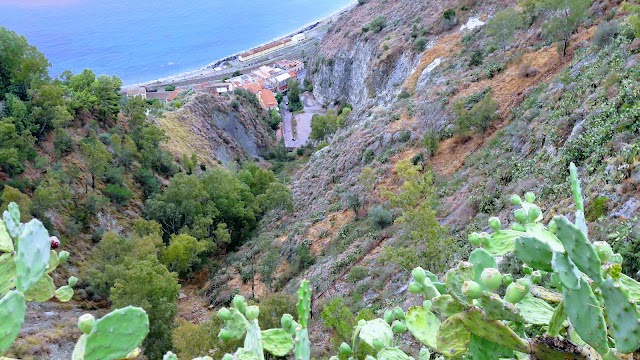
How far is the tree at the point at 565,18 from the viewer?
21367 millimetres

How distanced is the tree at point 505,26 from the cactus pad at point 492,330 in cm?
2772

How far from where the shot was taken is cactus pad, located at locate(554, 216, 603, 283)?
2135 millimetres

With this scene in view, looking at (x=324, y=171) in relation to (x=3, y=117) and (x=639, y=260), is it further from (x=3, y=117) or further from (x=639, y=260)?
(x=639, y=260)

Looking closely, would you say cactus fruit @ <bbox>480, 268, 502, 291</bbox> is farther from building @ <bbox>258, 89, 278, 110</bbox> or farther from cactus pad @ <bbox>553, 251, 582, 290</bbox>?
building @ <bbox>258, 89, 278, 110</bbox>

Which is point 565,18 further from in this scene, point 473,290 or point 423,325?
point 473,290

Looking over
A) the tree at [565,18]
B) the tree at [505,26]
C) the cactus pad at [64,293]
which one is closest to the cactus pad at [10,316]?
the cactus pad at [64,293]

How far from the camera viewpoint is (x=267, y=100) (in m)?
63.1

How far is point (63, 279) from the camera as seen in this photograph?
20047 mm

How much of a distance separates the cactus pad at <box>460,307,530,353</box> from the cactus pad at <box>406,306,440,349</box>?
21.4 inches

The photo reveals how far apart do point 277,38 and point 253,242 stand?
230ft

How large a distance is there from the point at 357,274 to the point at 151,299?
277 inches

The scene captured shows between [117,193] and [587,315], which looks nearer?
[587,315]

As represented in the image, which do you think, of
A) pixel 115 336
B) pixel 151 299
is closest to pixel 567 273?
pixel 115 336

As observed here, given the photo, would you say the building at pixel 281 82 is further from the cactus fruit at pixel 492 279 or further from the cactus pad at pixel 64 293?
the cactus fruit at pixel 492 279
